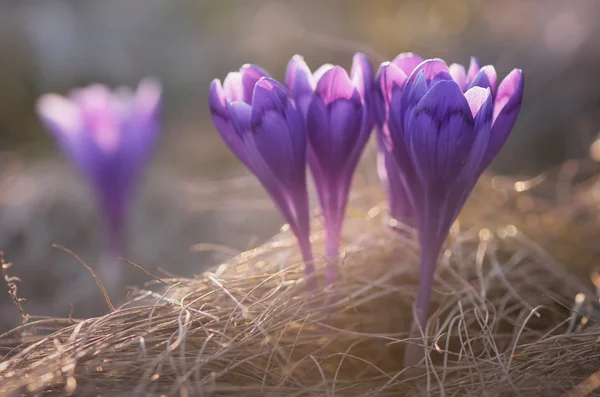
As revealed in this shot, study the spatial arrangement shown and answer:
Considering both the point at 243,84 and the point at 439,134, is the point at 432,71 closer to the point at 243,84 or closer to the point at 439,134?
the point at 439,134

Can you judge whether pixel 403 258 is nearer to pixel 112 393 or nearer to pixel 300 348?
pixel 300 348

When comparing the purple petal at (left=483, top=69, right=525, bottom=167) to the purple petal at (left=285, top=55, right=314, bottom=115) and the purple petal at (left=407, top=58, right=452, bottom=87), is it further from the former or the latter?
the purple petal at (left=285, top=55, right=314, bottom=115)

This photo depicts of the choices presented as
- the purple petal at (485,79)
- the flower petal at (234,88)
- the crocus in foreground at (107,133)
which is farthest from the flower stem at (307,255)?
the crocus in foreground at (107,133)

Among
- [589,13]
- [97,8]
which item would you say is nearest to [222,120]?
[589,13]

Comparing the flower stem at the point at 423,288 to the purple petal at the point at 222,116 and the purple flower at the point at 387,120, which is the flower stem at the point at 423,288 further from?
the purple petal at the point at 222,116

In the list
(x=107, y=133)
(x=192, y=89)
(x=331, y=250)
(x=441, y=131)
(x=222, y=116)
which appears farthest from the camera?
(x=192, y=89)

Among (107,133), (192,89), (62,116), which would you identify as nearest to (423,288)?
(107,133)
